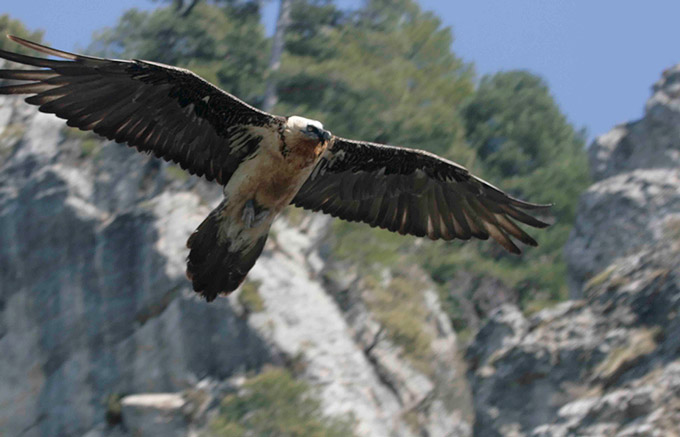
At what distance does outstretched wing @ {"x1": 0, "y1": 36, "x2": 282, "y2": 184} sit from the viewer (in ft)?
24.0

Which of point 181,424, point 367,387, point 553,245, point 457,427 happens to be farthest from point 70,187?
point 553,245

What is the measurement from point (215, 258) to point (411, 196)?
2.09 m

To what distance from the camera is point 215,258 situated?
7.88 meters

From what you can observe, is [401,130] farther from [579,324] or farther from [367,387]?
[579,324]

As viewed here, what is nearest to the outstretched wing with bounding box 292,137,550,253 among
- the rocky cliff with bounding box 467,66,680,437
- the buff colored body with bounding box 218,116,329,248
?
the buff colored body with bounding box 218,116,329,248

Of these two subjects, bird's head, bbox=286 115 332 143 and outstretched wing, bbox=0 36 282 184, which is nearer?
outstretched wing, bbox=0 36 282 184

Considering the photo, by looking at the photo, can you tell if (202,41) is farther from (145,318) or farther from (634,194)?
(634,194)

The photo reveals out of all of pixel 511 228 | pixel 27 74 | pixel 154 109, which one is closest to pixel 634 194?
pixel 511 228

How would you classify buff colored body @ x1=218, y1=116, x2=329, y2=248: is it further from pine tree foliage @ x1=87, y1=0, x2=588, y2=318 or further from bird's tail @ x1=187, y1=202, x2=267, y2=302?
pine tree foliage @ x1=87, y1=0, x2=588, y2=318

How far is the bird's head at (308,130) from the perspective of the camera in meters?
7.41

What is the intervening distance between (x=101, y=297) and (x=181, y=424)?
133 inches

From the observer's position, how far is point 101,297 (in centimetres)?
1988

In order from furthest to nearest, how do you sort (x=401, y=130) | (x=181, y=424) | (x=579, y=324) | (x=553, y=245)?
1. (x=553, y=245)
2. (x=401, y=130)
3. (x=181, y=424)
4. (x=579, y=324)

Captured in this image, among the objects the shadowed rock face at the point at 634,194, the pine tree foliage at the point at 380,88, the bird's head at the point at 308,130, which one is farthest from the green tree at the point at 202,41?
the bird's head at the point at 308,130
